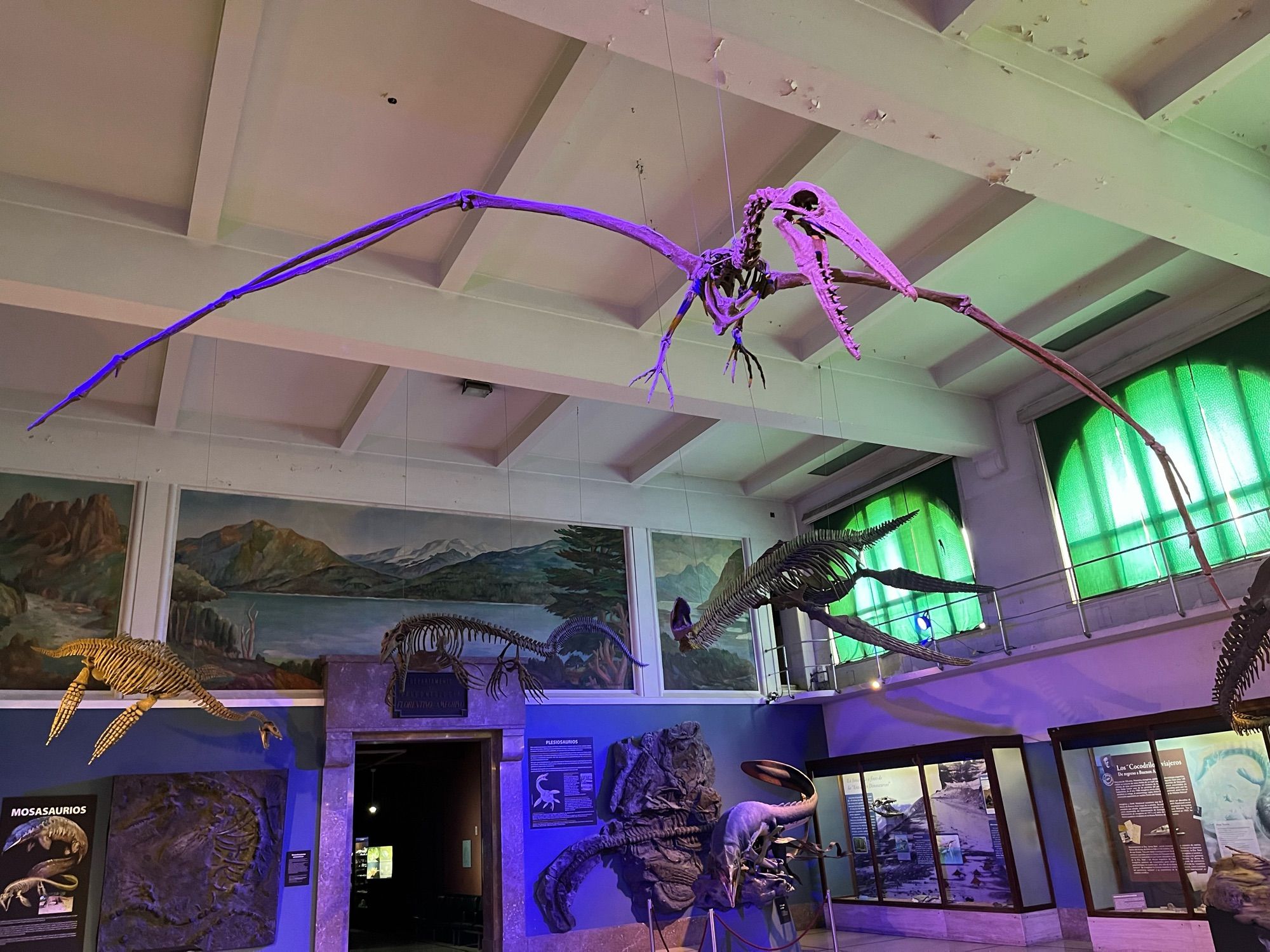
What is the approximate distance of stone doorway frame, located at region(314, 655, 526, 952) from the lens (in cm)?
1011

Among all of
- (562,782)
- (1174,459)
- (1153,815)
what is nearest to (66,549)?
(562,782)

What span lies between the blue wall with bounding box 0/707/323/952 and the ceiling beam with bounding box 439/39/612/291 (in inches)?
225

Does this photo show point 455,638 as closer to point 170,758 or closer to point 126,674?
point 126,674

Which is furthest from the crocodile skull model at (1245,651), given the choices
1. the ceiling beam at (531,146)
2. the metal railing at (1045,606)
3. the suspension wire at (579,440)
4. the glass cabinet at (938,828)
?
the suspension wire at (579,440)

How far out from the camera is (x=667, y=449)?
1270cm

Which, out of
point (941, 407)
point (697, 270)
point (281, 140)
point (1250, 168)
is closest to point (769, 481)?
point (941, 407)

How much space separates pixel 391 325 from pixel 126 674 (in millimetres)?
3659

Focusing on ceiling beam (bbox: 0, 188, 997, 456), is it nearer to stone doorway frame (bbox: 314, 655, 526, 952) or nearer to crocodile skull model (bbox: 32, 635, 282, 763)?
crocodile skull model (bbox: 32, 635, 282, 763)

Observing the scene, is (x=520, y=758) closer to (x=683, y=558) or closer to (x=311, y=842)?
(x=311, y=842)

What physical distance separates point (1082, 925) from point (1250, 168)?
7.93 metres

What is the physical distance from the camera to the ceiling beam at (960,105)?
5012 millimetres

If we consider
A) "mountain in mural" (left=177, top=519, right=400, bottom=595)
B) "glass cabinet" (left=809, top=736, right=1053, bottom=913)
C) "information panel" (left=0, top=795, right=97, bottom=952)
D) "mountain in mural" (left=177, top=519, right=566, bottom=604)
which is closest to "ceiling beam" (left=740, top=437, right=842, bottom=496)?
"mountain in mural" (left=177, top=519, right=566, bottom=604)

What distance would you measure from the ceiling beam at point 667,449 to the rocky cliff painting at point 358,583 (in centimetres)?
96

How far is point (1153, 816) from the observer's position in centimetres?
930
